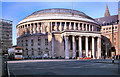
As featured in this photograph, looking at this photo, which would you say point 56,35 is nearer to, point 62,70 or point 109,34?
point 109,34

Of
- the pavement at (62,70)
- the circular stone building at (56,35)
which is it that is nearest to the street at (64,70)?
the pavement at (62,70)

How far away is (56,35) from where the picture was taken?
84000mm

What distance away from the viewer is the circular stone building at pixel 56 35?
81750mm

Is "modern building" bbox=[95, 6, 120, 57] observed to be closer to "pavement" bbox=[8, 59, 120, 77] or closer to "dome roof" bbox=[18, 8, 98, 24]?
"dome roof" bbox=[18, 8, 98, 24]

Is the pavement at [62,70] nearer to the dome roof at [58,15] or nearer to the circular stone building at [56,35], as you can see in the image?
the circular stone building at [56,35]

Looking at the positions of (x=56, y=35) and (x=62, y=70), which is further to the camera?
(x=56, y=35)

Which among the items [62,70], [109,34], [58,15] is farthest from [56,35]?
[62,70]

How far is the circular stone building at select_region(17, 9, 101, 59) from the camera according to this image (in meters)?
81.8

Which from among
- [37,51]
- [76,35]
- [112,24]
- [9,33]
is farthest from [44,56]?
[112,24]

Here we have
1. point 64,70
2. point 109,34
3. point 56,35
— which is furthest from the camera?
point 109,34

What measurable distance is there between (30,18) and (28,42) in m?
13.7

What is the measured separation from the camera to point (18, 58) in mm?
64062

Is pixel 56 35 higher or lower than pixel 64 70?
higher

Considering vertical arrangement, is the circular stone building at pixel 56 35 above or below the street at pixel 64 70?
above
